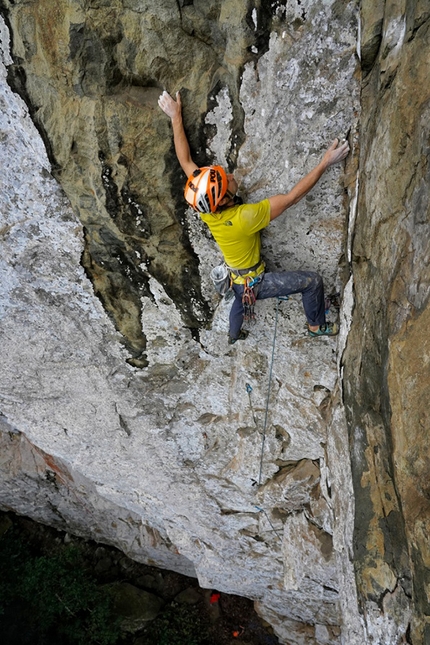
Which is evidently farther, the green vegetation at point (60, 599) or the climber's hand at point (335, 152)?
the green vegetation at point (60, 599)

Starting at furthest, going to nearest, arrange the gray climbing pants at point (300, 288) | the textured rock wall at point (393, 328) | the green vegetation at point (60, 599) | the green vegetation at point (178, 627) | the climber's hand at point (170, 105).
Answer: the green vegetation at point (178, 627)
the green vegetation at point (60, 599)
the gray climbing pants at point (300, 288)
the climber's hand at point (170, 105)
the textured rock wall at point (393, 328)

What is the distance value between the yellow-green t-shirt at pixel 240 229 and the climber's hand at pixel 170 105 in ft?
2.31

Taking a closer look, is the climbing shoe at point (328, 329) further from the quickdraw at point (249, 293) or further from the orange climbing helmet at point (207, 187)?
the orange climbing helmet at point (207, 187)

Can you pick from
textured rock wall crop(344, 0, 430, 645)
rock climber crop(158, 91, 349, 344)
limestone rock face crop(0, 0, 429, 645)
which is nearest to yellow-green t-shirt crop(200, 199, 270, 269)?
rock climber crop(158, 91, 349, 344)

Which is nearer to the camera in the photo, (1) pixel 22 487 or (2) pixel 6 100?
(2) pixel 6 100

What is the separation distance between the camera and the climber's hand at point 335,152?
3188 mm

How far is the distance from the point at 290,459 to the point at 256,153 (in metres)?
3.34

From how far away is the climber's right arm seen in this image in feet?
10.8

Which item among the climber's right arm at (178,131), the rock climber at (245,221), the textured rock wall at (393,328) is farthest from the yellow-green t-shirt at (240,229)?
the textured rock wall at (393,328)

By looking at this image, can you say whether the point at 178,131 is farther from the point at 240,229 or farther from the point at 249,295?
the point at 249,295

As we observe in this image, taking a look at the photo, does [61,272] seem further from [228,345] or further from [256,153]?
[256,153]

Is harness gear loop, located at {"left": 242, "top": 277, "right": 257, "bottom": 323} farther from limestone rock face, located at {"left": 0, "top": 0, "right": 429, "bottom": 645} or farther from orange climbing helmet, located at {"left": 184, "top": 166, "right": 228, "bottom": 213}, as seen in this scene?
orange climbing helmet, located at {"left": 184, "top": 166, "right": 228, "bottom": 213}

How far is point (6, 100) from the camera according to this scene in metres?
3.53

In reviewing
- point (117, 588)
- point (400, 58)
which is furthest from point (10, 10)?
point (117, 588)
